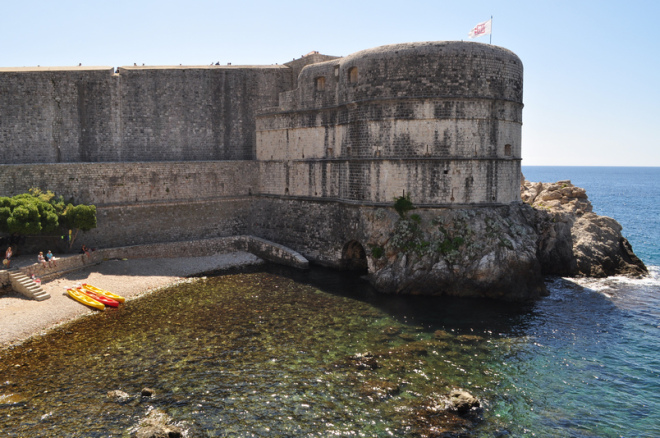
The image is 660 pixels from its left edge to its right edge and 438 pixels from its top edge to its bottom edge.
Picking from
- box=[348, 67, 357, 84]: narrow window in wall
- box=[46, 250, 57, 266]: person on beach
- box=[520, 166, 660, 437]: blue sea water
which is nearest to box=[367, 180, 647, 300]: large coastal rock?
box=[520, 166, 660, 437]: blue sea water

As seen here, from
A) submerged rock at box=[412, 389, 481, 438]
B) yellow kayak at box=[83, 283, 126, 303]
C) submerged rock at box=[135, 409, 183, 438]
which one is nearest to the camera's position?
submerged rock at box=[135, 409, 183, 438]

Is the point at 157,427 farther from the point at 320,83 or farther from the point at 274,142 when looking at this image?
the point at 274,142

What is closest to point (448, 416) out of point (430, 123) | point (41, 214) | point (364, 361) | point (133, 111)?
point (364, 361)

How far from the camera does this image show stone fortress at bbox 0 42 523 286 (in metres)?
26.8

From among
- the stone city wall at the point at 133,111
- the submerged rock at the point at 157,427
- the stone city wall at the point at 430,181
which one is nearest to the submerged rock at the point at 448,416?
the submerged rock at the point at 157,427

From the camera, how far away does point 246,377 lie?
55.6 feet

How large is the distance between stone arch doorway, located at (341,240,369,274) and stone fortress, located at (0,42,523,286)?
9 cm

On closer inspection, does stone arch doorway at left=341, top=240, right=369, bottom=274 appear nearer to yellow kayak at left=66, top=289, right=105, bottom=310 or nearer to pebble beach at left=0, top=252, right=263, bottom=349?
pebble beach at left=0, top=252, right=263, bottom=349

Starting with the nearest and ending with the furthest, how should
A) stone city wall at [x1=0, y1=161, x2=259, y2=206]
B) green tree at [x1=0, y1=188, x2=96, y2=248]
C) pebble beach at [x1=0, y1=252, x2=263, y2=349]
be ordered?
1. pebble beach at [x1=0, y1=252, x2=263, y2=349]
2. green tree at [x1=0, y1=188, x2=96, y2=248]
3. stone city wall at [x1=0, y1=161, x2=259, y2=206]

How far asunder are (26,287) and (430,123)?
838 inches

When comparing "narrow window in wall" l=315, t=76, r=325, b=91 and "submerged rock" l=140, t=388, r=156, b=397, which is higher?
"narrow window in wall" l=315, t=76, r=325, b=91

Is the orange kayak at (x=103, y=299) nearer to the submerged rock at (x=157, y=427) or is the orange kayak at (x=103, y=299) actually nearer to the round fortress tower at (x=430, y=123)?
the submerged rock at (x=157, y=427)

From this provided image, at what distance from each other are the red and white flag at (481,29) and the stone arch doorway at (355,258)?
13.5 m

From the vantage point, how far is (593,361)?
60.8ft
